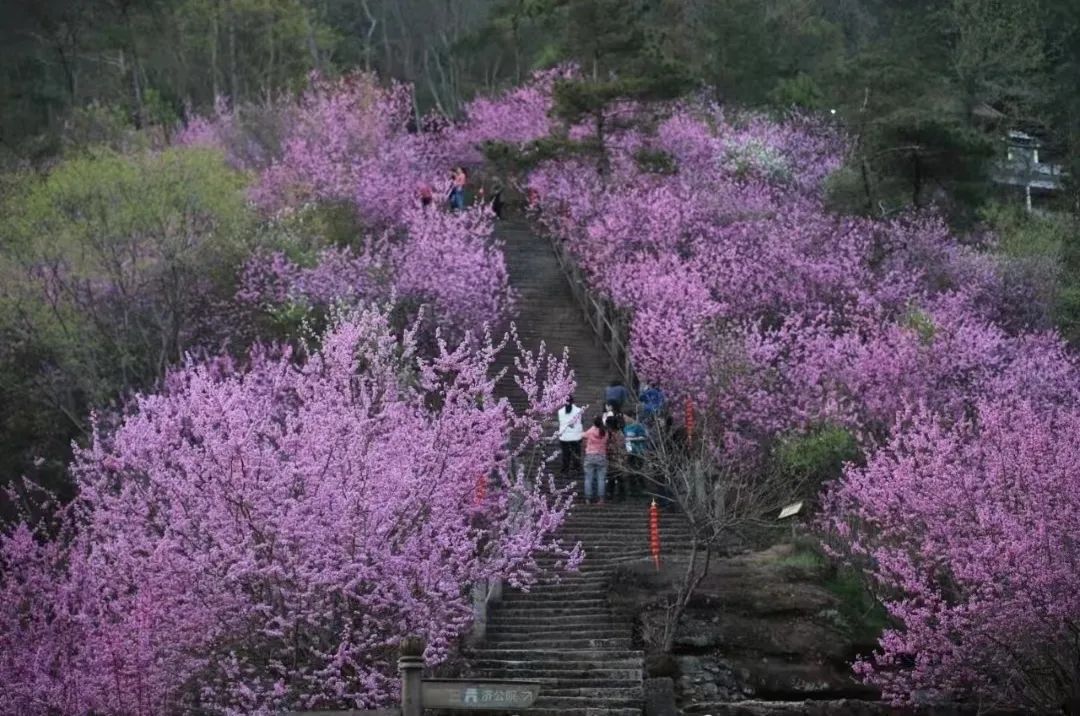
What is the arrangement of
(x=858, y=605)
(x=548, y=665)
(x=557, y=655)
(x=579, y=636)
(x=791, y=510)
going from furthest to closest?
(x=791, y=510)
(x=858, y=605)
(x=579, y=636)
(x=557, y=655)
(x=548, y=665)

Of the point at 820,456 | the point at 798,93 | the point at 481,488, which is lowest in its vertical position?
the point at 481,488

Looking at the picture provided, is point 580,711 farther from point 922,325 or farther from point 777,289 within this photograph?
point 777,289

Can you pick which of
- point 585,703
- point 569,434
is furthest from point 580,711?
point 569,434

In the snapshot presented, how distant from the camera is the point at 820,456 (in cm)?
3195

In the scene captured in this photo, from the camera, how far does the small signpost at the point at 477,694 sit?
17.4m

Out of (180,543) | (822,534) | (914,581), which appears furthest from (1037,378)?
(180,543)

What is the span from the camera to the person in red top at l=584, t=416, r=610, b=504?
3139 centimetres

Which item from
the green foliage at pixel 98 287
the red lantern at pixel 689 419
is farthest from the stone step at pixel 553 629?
the green foliage at pixel 98 287

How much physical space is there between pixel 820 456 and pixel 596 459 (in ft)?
12.5

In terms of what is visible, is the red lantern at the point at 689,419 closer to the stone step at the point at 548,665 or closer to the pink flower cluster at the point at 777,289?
the pink flower cluster at the point at 777,289

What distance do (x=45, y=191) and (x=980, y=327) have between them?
797 inches

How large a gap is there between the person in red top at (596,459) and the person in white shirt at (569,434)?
0.68 metres

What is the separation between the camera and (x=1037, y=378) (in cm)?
3547

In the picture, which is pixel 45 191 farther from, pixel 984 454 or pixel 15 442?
pixel 984 454
